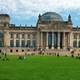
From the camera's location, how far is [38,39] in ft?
481

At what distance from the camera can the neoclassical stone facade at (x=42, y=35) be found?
144m

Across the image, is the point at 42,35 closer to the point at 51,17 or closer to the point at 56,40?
the point at 56,40

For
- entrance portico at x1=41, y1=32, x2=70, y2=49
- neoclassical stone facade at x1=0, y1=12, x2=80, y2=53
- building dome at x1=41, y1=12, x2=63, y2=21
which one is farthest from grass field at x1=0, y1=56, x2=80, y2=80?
building dome at x1=41, y1=12, x2=63, y2=21

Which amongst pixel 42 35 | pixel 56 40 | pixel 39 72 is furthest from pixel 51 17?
pixel 39 72

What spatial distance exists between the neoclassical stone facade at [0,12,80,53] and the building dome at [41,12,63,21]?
208 centimetres

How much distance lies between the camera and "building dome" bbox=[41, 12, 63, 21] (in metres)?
151

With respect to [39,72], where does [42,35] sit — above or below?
above

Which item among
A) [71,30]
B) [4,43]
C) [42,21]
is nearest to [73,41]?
[71,30]

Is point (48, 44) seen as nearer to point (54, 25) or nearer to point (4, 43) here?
point (54, 25)

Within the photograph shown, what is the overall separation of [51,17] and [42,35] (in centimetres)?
1163

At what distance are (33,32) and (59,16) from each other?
1673cm

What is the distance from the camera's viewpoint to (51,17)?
15275 cm

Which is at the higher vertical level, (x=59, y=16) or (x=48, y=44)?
(x=59, y=16)

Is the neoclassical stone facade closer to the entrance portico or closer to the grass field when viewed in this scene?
the entrance portico
